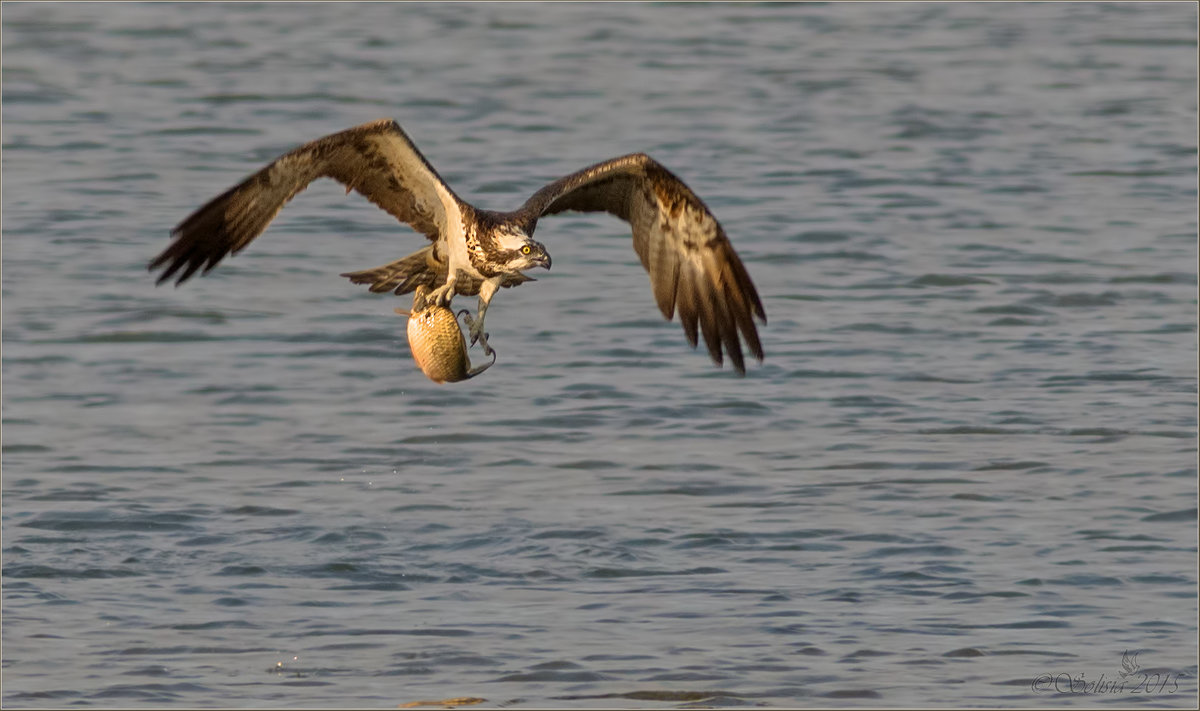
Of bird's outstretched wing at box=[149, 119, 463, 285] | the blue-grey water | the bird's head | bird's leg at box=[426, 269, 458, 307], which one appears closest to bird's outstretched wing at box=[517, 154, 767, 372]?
the bird's head

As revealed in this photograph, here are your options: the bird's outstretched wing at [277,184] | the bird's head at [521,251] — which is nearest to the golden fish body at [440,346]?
the bird's head at [521,251]

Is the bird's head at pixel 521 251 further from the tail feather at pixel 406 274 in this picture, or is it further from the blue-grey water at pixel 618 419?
the blue-grey water at pixel 618 419

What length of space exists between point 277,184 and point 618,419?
13.7 feet

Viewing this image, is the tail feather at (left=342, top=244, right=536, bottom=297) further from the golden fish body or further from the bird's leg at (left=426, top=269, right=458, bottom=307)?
the golden fish body

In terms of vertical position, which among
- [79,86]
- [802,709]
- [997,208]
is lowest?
[802,709]

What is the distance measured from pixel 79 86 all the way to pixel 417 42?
442 cm

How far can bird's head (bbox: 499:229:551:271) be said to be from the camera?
26.4 feet

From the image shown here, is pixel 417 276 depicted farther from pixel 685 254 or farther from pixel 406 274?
pixel 685 254

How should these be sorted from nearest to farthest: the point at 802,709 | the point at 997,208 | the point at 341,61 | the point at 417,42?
1. the point at 802,709
2. the point at 997,208
3. the point at 341,61
4. the point at 417,42

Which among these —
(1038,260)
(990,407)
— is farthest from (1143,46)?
(990,407)

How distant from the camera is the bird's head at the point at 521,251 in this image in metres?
8.05

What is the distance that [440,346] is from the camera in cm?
753

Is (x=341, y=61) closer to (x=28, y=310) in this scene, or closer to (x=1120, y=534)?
(x=28, y=310)

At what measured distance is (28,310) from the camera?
13461 millimetres
